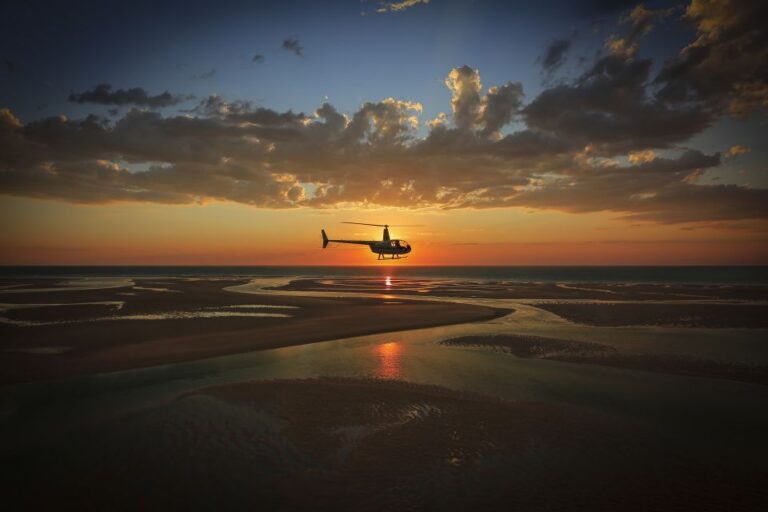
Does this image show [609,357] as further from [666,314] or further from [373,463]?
[666,314]

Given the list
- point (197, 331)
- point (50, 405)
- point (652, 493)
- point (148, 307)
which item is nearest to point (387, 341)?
point (197, 331)

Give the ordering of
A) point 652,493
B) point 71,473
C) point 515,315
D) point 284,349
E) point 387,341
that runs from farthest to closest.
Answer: point 515,315 < point 387,341 < point 284,349 < point 71,473 < point 652,493

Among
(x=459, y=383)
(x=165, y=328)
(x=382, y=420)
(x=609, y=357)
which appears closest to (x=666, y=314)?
(x=609, y=357)

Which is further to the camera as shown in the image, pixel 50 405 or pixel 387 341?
pixel 387 341

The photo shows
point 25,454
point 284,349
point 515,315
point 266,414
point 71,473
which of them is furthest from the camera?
point 515,315

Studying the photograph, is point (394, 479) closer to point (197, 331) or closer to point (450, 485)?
point (450, 485)

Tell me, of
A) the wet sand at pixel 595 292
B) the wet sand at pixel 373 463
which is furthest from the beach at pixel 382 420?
the wet sand at pixel 595 292

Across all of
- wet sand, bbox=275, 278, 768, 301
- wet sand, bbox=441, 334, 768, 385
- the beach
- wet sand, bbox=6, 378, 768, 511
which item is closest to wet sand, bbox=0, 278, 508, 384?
the beach
